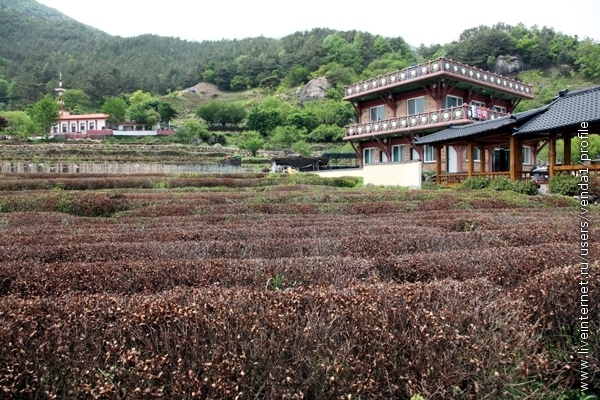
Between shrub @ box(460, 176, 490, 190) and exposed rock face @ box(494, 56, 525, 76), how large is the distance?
80.9m

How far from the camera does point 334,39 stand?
424 ft

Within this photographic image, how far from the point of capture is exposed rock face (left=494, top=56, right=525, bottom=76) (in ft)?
295

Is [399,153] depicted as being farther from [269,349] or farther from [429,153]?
[269,349]

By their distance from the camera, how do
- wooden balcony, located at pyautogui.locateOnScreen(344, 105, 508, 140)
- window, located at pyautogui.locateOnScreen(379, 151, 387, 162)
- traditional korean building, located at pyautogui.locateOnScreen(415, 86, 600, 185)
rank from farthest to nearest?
1. window, located at pyautogui.locateOnScreen(379, 151, 387, 162)
2. wooden balcony, located at pyautogui.locateOnScreen(344, 105, 508, 140)
3. traditional korean building, located at pyautogui.locateOnScreen(415, 86, 600, 185)

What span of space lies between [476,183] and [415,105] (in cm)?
1365

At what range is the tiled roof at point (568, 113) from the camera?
52.5 feet

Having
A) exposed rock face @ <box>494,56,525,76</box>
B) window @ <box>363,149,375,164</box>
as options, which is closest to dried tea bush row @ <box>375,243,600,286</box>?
window @ <box>363,149,375,164</box>

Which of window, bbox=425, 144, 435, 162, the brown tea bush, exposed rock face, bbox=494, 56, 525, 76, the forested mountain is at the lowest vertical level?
the brown tea bush

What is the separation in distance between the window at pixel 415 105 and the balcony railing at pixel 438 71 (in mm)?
2009

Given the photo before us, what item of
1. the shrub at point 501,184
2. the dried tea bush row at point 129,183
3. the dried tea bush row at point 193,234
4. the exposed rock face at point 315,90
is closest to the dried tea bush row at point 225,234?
the dried tea bush row at point 193,234

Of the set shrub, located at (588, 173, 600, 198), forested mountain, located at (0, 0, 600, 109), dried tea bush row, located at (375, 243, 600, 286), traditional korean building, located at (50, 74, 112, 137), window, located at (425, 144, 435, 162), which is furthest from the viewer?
forested mountain, located at (0, 0, 600, 109)

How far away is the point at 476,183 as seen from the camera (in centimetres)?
2039

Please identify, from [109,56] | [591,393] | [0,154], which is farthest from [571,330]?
[109,56]

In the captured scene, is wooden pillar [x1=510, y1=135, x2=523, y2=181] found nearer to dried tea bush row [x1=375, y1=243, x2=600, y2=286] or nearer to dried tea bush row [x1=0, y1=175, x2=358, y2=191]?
dried tea bush row [x1=0, y1=175, x2=358, y2=191]
